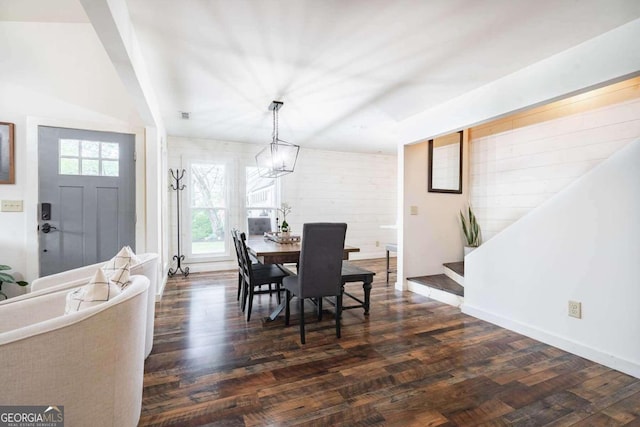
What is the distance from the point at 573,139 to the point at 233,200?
5.11 meters

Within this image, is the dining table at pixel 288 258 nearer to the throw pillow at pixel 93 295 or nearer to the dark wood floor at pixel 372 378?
the dark wood floor at pixel 372 378

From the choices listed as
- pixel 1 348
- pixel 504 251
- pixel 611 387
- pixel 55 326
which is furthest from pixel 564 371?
pixel 1 348

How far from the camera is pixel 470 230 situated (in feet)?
14.1

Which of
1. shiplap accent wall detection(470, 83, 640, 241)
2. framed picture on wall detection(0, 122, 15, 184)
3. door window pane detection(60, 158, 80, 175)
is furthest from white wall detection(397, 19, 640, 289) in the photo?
framed picture on wall detection(0, 122, 15, 184)

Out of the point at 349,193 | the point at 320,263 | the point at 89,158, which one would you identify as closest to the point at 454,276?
the point at 320,263

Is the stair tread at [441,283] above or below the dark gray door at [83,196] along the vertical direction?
below

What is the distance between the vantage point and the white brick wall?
112 inches

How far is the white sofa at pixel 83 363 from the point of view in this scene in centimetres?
105

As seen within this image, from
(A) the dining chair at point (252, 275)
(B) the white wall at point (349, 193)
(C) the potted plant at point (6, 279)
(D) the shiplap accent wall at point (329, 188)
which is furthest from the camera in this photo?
(B) the white wall at point (349, 193)

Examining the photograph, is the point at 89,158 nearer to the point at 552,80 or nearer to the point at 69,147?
the point at 69,147

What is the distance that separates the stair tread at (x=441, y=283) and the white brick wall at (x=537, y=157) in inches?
36.9

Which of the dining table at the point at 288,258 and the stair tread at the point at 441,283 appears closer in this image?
the dining table at the point at 288,258

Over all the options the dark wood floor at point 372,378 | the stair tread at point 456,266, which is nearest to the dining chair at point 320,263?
the dark wood floor at point 372,378

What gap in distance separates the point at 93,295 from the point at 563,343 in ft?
11.2
